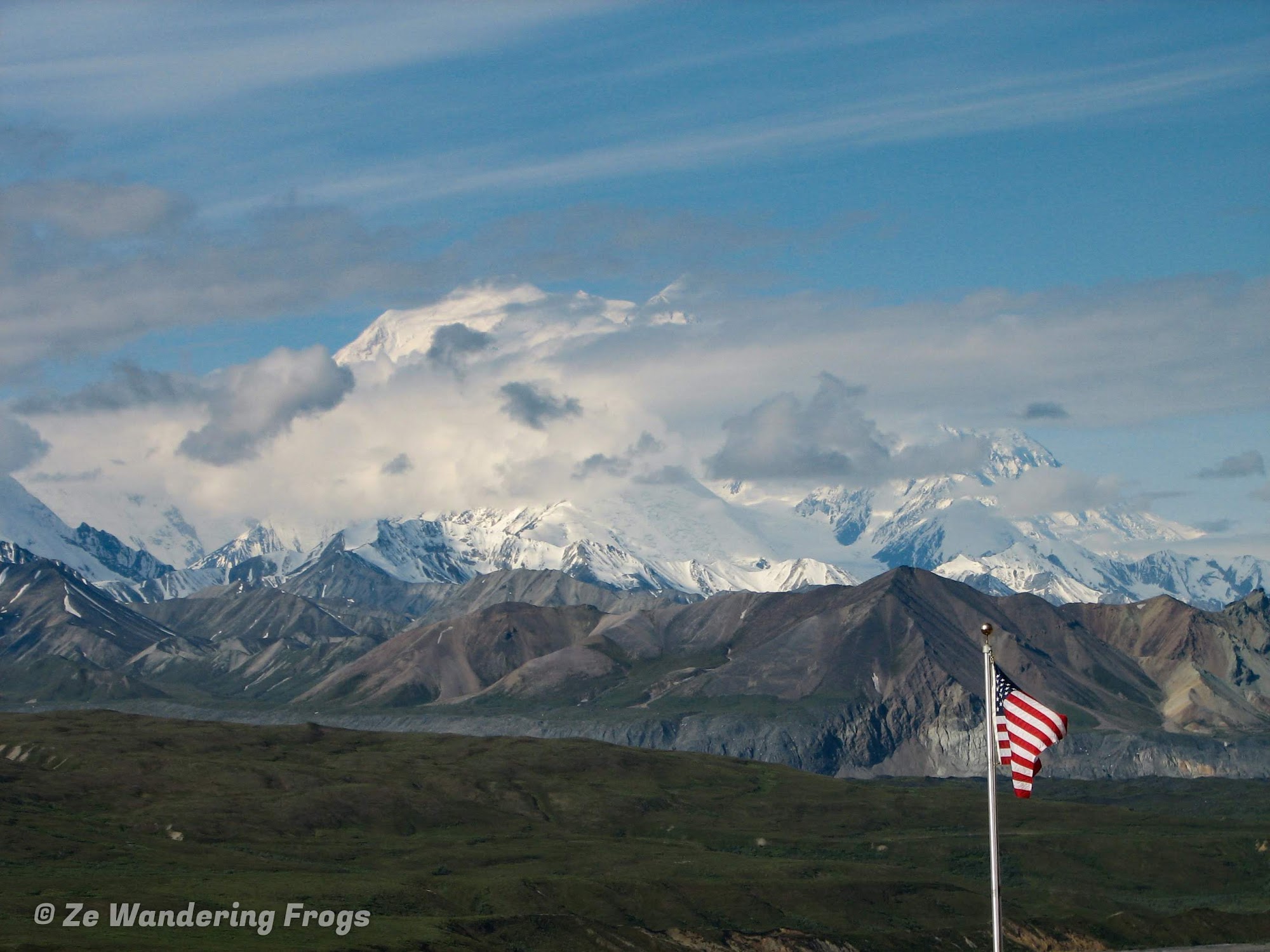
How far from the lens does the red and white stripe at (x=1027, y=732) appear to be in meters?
89.9

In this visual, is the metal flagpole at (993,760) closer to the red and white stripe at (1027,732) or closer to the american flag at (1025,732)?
the american flag at (1025,732)

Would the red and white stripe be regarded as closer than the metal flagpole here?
Yes

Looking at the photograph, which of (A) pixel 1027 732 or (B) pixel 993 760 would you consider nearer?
(A) pixel 1027 732

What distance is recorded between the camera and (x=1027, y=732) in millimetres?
90562

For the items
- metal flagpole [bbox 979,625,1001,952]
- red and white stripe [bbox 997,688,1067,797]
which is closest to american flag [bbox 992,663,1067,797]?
red and white stripe [bbox 997,688,1067,797]

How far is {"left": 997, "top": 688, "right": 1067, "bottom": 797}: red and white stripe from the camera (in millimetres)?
89875

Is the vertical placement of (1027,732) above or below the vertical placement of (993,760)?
above

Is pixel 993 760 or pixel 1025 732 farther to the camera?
pixel 993 760

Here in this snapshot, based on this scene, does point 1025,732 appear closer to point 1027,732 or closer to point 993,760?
point 1027,732

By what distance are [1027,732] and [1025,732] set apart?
0.35 feet

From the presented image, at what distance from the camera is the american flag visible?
89.9 metres

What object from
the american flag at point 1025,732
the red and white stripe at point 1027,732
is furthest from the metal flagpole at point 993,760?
the red and white stripe at point 1027,732

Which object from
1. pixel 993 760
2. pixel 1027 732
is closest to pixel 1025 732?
pixel 1027 732

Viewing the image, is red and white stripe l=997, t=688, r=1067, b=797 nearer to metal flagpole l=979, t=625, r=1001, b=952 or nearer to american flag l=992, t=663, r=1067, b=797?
american flag l=992, t=663, r=1067, b=797
